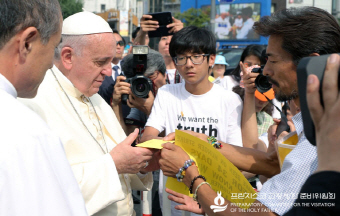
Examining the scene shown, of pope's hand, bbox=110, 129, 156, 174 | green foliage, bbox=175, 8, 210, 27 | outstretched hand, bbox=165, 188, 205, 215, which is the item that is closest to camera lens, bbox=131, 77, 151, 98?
pope's hand, bbox=110, 129, 156, 174

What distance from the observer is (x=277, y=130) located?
2.69 m

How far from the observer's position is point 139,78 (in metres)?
3.48

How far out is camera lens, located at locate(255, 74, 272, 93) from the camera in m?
2.97

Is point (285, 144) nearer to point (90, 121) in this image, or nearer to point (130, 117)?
point (90, 121)

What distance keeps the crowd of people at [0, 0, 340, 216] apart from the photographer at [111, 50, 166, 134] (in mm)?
11

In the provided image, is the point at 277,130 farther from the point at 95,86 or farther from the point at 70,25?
the point at 70,25

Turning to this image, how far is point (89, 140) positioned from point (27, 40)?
1.22m

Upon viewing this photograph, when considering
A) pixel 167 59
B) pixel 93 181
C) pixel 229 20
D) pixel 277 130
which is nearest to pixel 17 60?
pixel 93 181

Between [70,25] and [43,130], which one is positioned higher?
[70,25]

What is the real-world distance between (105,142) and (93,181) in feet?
1.69

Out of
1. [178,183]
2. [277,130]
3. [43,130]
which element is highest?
[43,130]

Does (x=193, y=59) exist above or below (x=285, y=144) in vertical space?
above

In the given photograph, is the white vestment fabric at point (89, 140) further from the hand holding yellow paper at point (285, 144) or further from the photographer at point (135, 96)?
the hand holding yellow paper at point (285, 144)

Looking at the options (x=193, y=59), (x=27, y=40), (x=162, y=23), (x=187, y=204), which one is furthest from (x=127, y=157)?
(x=162, y=23)
